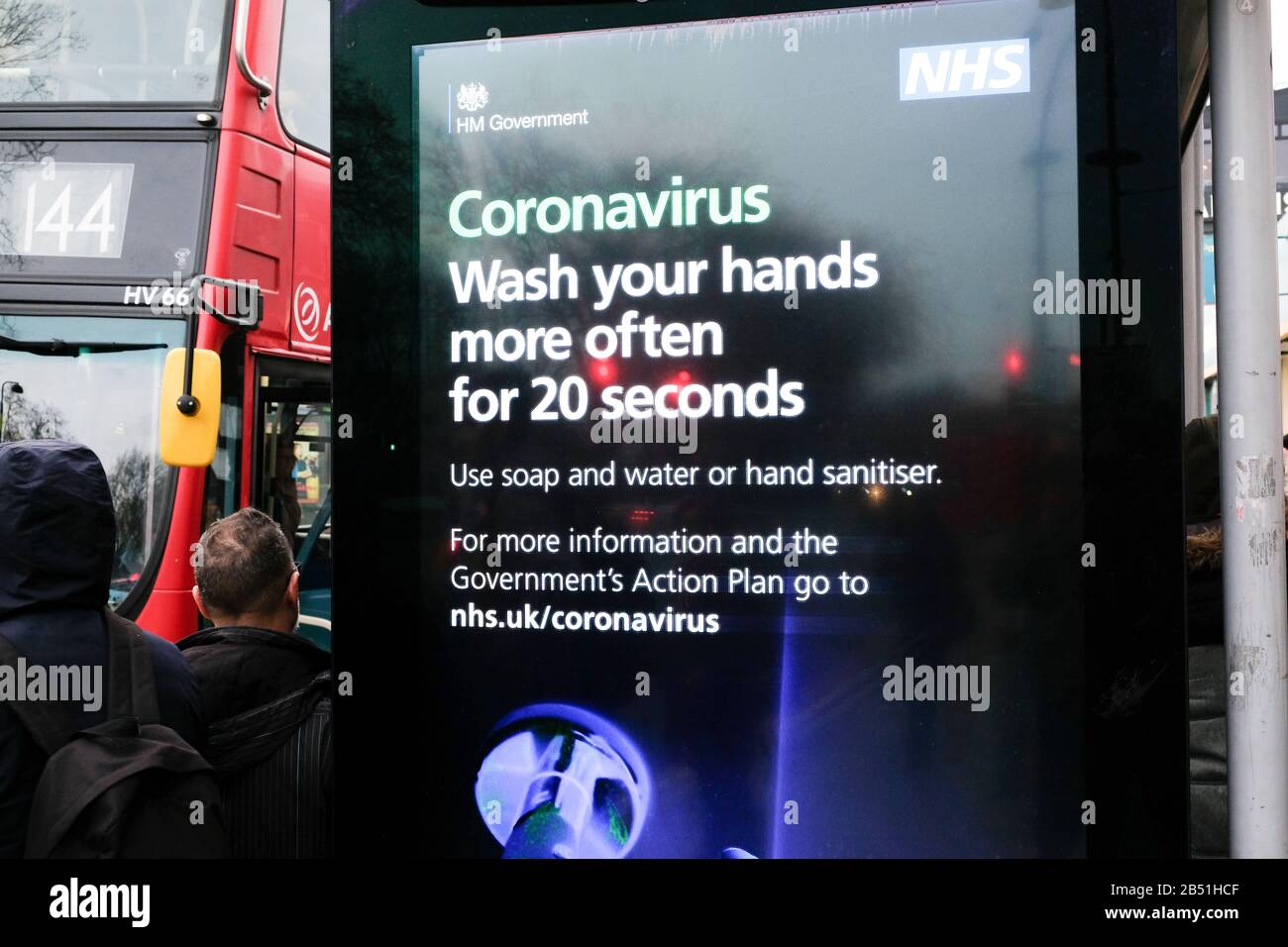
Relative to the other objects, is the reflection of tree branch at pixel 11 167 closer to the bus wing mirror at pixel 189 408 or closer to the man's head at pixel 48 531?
the bus wing mirror at pixel 189 408

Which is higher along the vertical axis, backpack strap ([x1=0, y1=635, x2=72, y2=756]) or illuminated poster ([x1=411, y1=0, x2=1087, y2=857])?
illuminated poster ([x1=411, y1=0, x2=1087, y2=857])

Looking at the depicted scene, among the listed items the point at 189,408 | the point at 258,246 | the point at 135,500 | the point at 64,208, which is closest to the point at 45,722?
the point at 189,408

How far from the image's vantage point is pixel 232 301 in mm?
4656

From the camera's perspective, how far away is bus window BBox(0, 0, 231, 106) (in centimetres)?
486

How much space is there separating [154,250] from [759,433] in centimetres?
371

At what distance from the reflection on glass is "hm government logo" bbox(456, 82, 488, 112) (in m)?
2.98

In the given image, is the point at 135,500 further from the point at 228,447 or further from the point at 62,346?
the point at 62,346

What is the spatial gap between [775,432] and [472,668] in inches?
29.6

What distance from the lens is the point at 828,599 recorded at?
192 centimetres

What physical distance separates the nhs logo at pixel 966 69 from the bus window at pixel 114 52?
3956 mm

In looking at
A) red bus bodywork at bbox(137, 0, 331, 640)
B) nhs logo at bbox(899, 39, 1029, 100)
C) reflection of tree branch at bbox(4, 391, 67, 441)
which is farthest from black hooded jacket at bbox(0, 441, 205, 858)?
reflection of tree branch at bbox(4, 391, 67, 441)

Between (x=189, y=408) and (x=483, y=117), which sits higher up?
(x=483, y=117)

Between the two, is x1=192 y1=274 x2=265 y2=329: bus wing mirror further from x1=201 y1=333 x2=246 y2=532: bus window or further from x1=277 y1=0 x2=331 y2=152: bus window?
→ x1=277 y1=0 x2=331 y2=152: bus window
